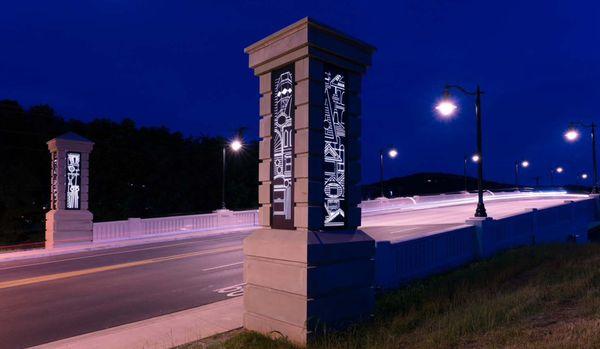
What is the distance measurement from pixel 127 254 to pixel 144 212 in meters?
25.0

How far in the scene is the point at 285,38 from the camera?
7227 mm

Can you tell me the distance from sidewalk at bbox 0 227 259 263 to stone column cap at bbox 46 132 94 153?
4.89 m

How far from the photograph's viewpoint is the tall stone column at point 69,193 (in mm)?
21219

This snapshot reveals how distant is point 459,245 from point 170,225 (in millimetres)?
18273

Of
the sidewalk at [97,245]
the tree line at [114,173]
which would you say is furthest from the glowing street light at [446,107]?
the tree line at [114,173]

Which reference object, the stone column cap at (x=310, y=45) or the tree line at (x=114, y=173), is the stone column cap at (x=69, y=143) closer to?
the tree line at (x=114, y=173)

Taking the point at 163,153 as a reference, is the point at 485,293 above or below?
below

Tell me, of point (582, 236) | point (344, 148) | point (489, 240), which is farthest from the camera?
point (582, 236)

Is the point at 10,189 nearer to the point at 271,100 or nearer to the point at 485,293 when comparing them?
the point at 271,100

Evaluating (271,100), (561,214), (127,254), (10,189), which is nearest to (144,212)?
(10,189)

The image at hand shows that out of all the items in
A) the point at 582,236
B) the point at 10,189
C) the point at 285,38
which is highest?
the point at 285,38

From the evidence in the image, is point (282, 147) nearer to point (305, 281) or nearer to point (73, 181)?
point (305, 281)

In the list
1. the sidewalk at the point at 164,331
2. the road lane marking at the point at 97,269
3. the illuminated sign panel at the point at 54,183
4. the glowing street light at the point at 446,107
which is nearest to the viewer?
the sidewalk at the point at 164,331

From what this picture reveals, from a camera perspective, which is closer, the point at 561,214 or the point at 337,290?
the point at 337,290
